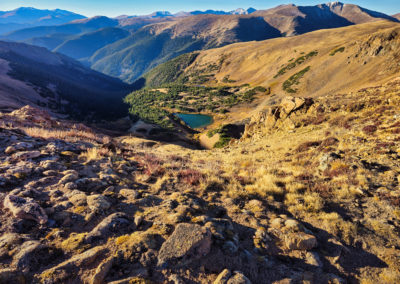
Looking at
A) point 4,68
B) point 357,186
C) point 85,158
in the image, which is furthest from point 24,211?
point 4,68

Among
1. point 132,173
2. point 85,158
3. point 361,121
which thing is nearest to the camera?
point 132,173

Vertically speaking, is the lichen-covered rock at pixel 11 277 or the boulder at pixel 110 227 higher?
the lichen-covered rock at pixel 11 277

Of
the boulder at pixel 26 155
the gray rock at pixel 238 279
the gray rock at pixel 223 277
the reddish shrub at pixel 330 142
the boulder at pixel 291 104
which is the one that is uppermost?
the boulder at pixel 291 104

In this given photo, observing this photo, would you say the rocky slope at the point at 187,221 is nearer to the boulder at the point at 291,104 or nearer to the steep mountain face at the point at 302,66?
the boulder at the point at 291,104

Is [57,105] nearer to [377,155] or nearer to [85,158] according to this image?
[85,158]

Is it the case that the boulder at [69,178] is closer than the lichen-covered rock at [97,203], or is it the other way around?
the lichen-covered rock at [97,203]

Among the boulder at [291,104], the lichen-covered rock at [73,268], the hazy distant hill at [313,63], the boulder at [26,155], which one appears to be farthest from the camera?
the hazy distant hill at [313,63]

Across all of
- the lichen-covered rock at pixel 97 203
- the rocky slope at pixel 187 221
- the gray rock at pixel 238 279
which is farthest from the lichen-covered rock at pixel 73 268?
the gray rock at pixel 238 279

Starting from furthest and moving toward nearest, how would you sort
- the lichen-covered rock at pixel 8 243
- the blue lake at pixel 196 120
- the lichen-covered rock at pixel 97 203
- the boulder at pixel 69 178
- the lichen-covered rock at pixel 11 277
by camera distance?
the blue lake at pixel 196 120 → the boulder at pixel 69 178 → the lichen-covered rock at pixel 97 203 → the lichen-covered rock at pixel 8 243 → the lichen-covered rock at pixel 11 277
